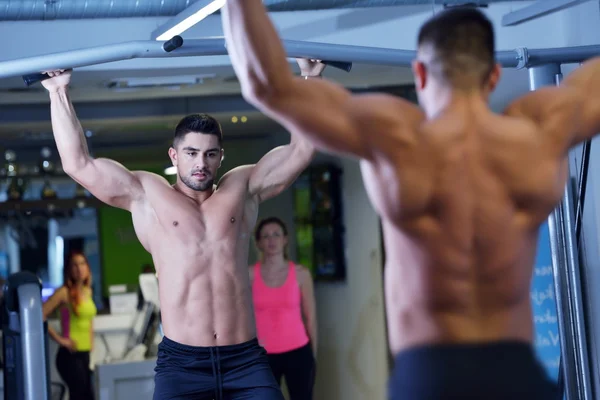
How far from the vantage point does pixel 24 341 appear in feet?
14.6

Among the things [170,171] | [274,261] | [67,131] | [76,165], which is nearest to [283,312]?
[274,261]

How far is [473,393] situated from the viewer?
69.1 inches

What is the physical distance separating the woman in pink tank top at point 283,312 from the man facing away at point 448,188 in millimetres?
3555

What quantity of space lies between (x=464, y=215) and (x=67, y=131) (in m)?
1.96

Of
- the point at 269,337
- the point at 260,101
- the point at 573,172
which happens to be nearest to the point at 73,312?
the point at 269,337

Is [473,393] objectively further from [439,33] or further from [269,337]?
[269,337]

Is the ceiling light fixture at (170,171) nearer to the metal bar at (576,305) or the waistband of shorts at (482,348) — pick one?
the metal bar at (576,305)

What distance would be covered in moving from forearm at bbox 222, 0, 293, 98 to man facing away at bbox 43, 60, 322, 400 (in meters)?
1.58

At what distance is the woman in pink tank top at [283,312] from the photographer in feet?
17.8

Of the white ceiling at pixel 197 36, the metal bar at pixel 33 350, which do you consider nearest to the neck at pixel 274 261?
the white ceiling at pixel 197 36

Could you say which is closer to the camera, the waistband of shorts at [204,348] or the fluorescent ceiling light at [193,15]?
the waistband of shorts at [204,348]

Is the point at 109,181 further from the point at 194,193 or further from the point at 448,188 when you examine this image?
the point at 448,188

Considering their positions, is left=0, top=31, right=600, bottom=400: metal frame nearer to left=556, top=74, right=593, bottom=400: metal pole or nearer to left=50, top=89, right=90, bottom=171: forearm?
left=556, top=74, right=593, bottom=400: metal pole

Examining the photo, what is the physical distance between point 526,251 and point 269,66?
636 mm
